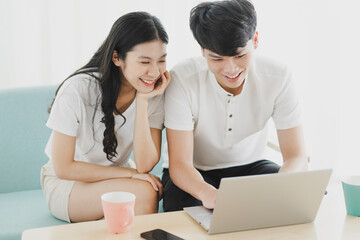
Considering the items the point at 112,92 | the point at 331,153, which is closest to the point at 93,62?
the point at 112,92

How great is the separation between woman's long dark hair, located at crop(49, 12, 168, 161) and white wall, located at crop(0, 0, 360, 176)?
3.13 ft

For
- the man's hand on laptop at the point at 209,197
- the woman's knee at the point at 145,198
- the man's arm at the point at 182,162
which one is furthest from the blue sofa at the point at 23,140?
the man's hand on laptop at the point at 209,197

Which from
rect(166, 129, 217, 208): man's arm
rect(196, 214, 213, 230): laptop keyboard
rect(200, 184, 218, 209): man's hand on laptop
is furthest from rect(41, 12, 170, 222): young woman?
rect(196, 214, 213, 230): laptop keyboard

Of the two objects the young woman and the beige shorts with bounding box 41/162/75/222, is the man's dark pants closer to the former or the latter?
the young woman

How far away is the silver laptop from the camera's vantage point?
124cm

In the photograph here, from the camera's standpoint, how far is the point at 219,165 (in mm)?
1998

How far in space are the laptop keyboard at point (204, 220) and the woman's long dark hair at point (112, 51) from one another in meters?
0.61

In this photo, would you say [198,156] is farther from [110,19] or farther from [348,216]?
[110,19]

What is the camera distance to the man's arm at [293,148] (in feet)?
6.07

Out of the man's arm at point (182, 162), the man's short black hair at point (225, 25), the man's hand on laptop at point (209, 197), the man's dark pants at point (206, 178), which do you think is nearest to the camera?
the man's hand on laptop at point (209, 197)

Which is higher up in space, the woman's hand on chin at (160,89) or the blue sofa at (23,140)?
the woman's hand on chin at (160,89)

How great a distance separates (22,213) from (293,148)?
1.07 meters

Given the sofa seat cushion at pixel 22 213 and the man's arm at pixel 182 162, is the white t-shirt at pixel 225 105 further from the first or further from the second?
the sofa seat cushion at pixel 22 213

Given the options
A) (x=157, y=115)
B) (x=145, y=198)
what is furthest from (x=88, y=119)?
(x=145, y=198)
